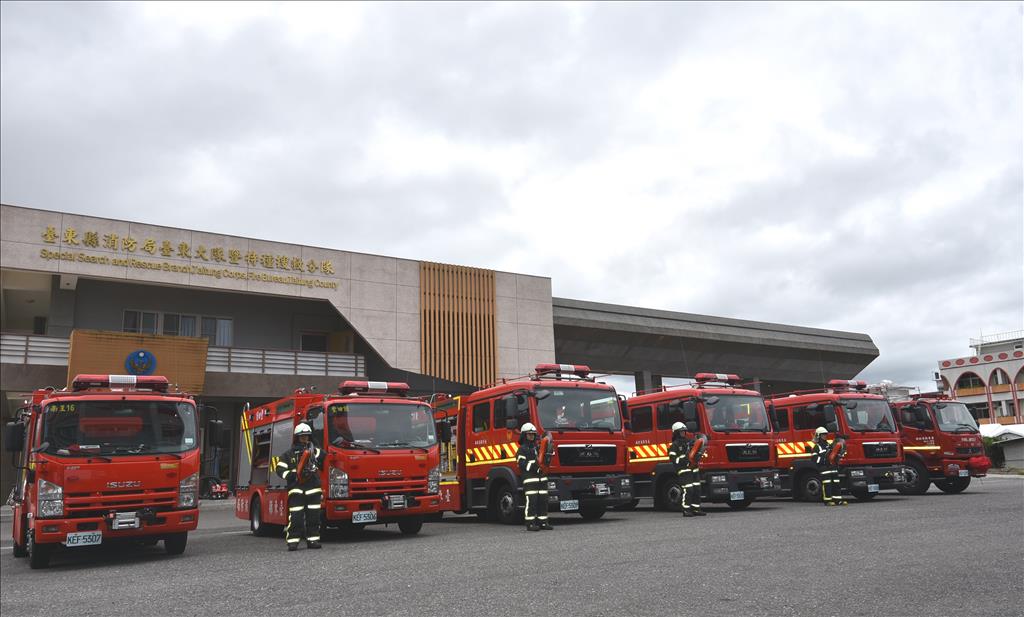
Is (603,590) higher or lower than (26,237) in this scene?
lower

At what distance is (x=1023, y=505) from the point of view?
1509 centimetres

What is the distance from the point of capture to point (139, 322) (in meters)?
29.1

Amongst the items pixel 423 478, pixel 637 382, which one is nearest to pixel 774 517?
pixel 423 478

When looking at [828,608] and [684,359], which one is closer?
[828,608]

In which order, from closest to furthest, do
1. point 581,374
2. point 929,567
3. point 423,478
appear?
point 929,567 < point 423,478 < point 581,374

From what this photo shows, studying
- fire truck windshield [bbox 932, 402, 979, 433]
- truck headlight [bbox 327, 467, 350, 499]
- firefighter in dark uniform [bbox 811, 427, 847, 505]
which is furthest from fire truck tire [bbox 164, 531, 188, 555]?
fire truck windshield [bbox 932, 402, 979, 433]

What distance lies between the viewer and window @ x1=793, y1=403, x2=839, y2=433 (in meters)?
18.7

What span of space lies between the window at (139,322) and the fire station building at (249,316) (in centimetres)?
4

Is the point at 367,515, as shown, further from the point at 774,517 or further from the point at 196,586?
the point at 774,517

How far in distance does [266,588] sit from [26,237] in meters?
21.8

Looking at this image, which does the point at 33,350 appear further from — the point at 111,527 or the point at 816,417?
the point at 816,417

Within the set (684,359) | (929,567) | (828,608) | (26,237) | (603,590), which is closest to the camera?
(828,608)

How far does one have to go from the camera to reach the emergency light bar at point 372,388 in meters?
14.1

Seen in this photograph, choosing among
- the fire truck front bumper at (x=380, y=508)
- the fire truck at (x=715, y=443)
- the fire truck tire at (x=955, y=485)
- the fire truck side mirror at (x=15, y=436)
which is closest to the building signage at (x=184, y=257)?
the fire truck at (x=715, y=443)
